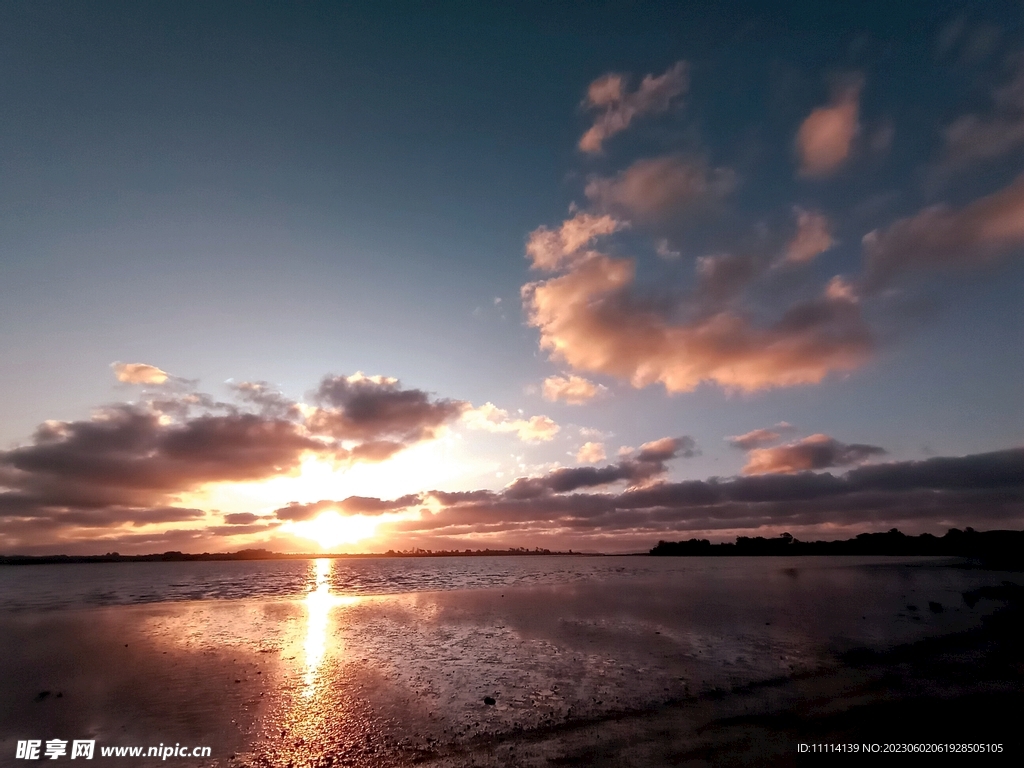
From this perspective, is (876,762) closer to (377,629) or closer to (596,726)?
(596,726)

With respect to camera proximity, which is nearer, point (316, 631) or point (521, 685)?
point (521, 685)

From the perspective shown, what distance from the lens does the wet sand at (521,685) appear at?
1507 centimetres

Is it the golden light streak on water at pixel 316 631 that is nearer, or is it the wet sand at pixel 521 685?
the wet sand at pixel 521 685

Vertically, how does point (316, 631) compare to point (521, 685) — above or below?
below

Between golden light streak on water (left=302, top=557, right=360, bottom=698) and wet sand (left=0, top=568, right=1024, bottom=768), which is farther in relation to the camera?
golden light streak on water (left=302, top=557, right=360, bottom=698)

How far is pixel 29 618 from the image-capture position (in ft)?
158

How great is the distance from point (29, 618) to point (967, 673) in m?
75.2

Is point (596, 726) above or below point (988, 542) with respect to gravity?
above

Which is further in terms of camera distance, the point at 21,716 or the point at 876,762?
the point at 21,716

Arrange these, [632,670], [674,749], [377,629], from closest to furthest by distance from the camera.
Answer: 1. [674,749]
2. [632,670]
3. [377,629]

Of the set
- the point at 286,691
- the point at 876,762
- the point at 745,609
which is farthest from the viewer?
the point at 745,609

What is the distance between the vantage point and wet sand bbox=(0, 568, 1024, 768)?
49.4 feet

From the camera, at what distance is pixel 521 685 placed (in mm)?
21281

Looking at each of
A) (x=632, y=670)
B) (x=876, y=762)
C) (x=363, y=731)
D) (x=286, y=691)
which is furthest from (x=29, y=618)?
(x=876, y=762)
